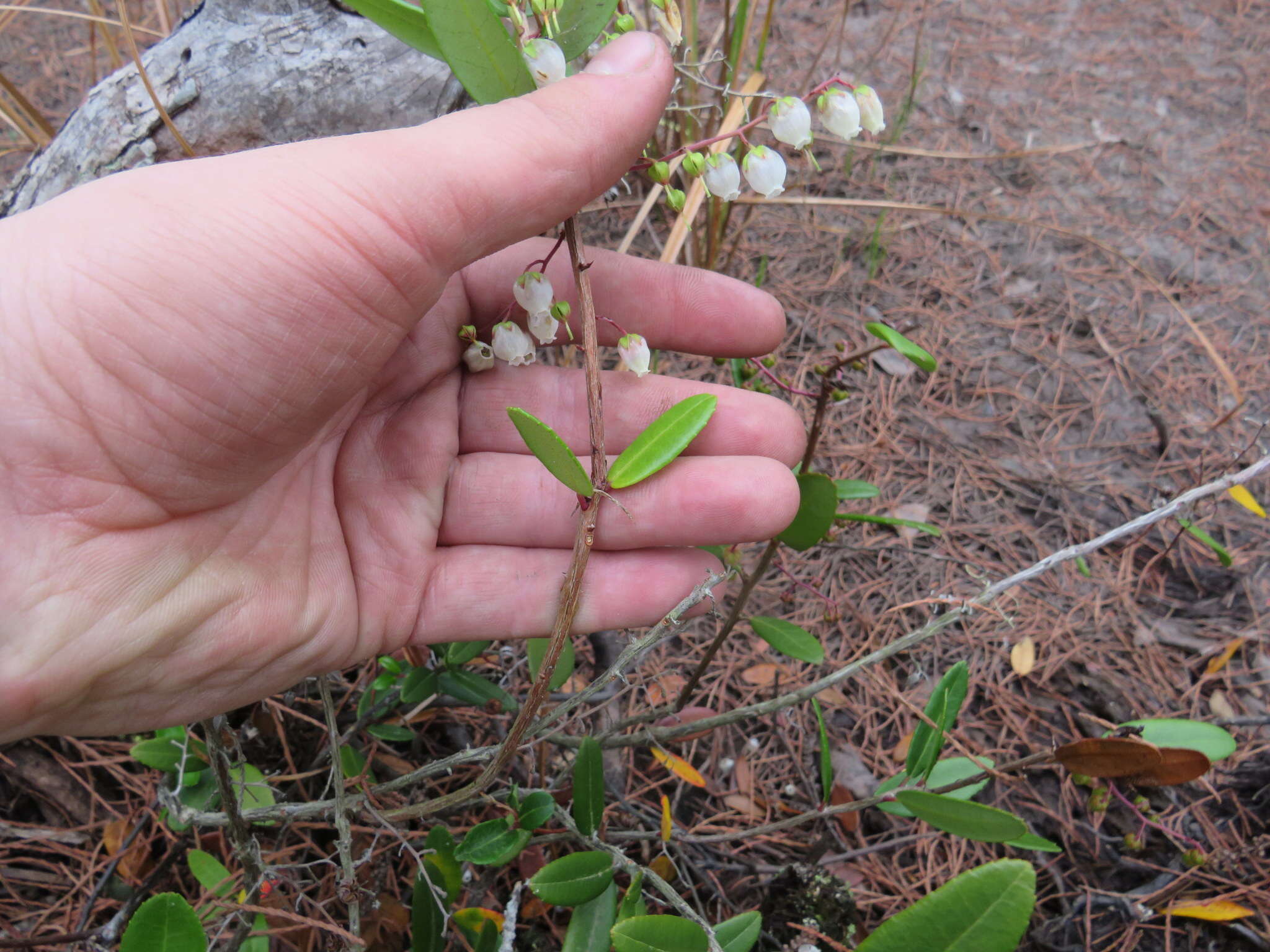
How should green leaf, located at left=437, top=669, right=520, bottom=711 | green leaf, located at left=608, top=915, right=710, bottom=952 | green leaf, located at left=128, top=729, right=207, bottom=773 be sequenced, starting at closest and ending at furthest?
1. green leaf, located at left=608, top=915, right=710, bottom=952
2. green leaf, located at left=128, top=729, right=207, bottom=773
3. green leaf, located at left=437, top=669, right=520, bottom=711

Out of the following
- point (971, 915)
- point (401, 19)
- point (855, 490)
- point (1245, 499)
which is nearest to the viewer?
point (971, 915)

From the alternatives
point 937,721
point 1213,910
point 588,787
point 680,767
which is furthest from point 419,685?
point 1213,910

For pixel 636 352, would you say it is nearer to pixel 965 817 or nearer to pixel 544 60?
pixel 544 60

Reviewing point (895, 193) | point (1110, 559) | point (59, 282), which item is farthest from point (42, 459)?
point (895, 193)

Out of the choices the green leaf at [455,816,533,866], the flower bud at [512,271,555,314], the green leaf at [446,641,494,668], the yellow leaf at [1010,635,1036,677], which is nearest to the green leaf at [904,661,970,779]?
the yellow leaf at [1010,635,1036,677]

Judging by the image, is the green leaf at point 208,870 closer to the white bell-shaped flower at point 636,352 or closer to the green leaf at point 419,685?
the green leaf at point 419,685

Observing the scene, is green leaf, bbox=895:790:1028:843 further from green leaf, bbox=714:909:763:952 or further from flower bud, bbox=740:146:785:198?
flower bud, bbox=740:146:785:198
